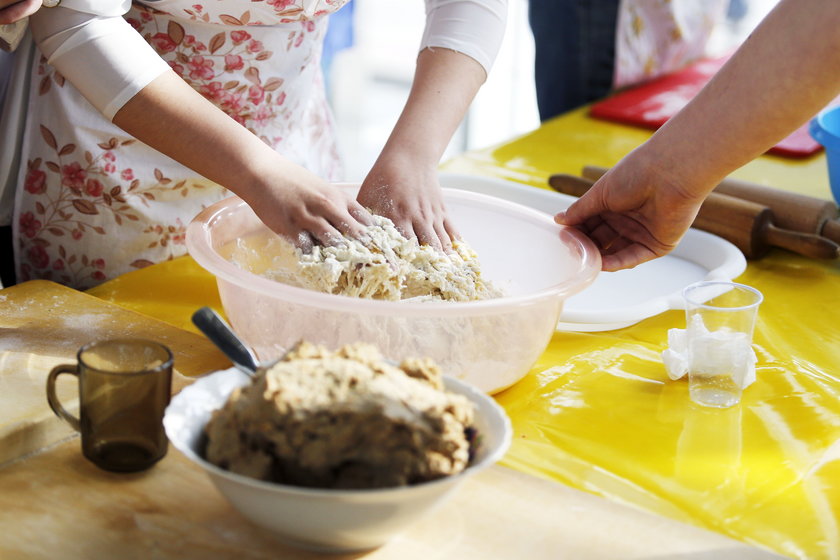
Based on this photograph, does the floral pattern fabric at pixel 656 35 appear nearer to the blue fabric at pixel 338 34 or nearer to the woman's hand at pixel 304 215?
the blue fabric at pixel 338 34

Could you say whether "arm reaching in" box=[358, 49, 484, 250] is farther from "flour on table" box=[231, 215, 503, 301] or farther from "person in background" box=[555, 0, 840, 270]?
"person in background" box=[555, 0, 840, 270]

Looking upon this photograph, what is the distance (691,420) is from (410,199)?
17.2 inches

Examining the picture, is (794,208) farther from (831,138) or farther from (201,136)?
(201,136)

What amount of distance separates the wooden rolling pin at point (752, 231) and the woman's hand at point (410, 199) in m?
0.53

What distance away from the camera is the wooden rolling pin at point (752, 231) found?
1400 millimetres

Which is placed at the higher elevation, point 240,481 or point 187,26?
point 187,26

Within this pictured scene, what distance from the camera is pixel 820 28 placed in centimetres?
95

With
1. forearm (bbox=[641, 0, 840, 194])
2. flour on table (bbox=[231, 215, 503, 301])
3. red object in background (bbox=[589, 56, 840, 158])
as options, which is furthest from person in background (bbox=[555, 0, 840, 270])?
red object in background (bbox=[589, 56, 840, 158])

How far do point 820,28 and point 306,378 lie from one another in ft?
2.23

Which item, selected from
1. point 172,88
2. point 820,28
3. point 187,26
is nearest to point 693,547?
point 820,28

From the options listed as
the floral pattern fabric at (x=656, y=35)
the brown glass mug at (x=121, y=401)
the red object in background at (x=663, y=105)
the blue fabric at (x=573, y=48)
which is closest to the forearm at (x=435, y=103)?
the brown glass mug at (x=121, y=401)

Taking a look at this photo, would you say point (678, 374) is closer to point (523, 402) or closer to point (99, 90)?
point (523, 402)

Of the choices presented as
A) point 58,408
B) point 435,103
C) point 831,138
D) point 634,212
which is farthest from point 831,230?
point 58,408

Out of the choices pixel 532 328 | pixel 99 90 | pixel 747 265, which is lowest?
pixel 747 265
